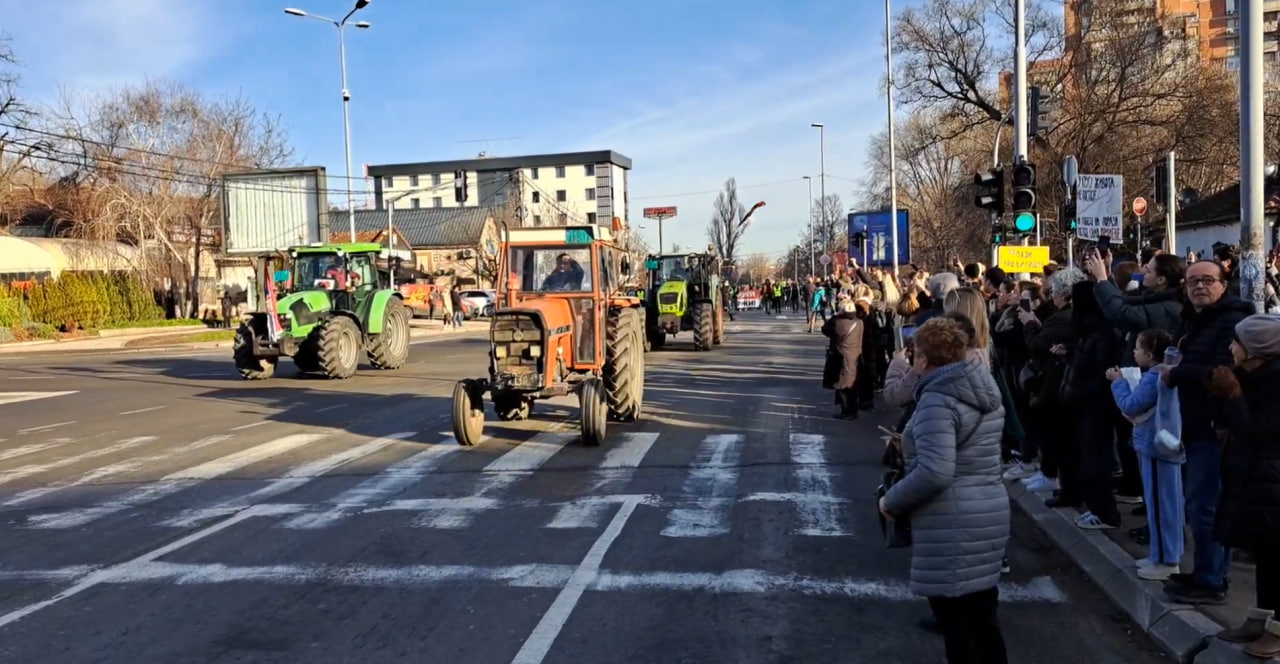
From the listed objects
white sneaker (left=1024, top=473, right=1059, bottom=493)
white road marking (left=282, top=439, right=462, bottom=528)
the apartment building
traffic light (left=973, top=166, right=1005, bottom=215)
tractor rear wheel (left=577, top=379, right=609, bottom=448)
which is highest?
the apartment building

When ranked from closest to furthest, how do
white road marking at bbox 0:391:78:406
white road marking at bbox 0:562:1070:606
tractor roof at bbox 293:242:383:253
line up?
white road marking at bbox 0:562:1070:606 < white road marking at bbox 0:391:78:406 < tractor roof at bbox 293:242:383:253

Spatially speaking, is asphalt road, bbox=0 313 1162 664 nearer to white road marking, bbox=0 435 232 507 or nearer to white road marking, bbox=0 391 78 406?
white road marking, bbox=0 435 232 507

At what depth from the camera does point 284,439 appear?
12.0 meters

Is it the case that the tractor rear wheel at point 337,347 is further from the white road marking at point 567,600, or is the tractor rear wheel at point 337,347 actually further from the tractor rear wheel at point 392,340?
the white road marking at point 567,600

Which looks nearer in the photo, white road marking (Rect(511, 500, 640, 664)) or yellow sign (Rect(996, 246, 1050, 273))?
Answer: white road marking (Rect(511, 500, 640, 664))

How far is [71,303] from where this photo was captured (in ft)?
124

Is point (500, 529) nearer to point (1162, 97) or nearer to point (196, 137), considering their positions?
point (1162, 97)

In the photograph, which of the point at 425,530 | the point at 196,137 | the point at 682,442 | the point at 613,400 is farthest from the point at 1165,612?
the point at 196,137

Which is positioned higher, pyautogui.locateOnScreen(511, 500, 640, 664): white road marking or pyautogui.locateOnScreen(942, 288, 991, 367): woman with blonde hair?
pyautogui.locateOnScreen(942, 288, 991, 367): woman with blonde hair

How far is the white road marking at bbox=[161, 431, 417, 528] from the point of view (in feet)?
26.5

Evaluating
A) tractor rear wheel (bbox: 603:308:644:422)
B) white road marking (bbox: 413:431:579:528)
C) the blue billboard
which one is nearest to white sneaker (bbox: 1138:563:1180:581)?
white road marking (bbox: 413:431:579:528)

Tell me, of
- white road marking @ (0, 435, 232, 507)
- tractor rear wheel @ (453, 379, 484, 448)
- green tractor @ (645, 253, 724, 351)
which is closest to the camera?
white road marking @ (0, 435, 232, 507)

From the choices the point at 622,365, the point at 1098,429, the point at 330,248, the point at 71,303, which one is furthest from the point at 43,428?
the point at 71,303

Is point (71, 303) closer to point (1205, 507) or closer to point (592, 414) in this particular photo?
point (592, 414)
